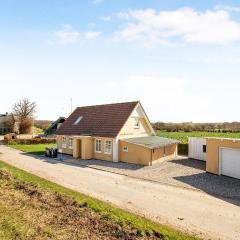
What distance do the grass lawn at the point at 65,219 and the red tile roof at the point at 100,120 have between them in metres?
13.7

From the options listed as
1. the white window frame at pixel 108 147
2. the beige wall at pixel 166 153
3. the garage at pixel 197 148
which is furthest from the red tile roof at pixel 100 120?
the garage at pixel 197 148

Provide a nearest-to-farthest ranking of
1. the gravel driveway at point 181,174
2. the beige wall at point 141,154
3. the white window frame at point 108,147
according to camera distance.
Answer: the gravel driveway at point 181,174 < the beige wall at point 141,154 < the white window frame at point 108,147

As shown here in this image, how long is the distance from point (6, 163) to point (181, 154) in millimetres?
19935

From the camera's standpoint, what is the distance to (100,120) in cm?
3438

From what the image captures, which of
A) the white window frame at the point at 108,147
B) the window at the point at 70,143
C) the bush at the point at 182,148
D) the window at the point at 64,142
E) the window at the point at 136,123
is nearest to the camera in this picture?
the white window frame at the point at 108,147

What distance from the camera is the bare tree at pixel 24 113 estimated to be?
76438mm

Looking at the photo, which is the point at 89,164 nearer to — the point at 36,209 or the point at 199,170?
the point at 199,170

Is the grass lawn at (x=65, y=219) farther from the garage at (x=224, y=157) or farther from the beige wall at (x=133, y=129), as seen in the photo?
the beige wall at (x=133, y=129)

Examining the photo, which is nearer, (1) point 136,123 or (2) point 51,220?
(2) point 51,220

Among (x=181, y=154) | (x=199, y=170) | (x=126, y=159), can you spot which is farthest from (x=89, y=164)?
(x=181, y=154)

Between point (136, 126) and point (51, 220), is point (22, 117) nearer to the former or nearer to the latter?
point (136, 126)

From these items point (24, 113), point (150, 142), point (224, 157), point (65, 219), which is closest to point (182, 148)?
point (150, 142)

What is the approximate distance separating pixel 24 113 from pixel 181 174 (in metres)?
59.5

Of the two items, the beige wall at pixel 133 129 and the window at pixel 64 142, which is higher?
the beige wall at pixel 133 129
